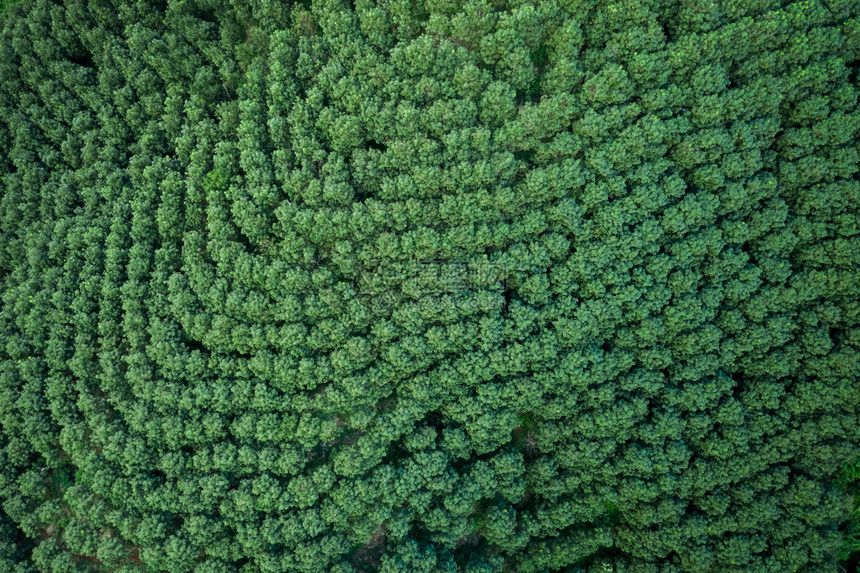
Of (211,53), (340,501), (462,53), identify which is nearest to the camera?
(462,53)

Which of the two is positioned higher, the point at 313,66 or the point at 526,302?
the point at 313,66

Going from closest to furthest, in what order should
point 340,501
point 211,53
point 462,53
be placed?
1. point 462,53
2. point 340,501
3. point 211,53

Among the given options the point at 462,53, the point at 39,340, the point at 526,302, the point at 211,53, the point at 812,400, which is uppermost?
the point at 211,53

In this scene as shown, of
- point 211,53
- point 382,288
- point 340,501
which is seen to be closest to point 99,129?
point 211,53

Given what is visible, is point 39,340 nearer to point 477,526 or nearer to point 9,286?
point 9,286

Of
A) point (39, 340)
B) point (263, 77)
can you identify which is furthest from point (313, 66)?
point (39, 340)

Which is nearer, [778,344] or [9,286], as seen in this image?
[778,344]
